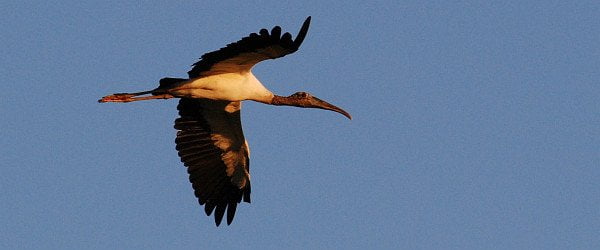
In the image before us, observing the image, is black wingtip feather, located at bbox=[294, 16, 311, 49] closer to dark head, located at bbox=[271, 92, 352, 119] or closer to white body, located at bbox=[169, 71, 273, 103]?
white body, located at bbox=[169, 71, 273, 103]

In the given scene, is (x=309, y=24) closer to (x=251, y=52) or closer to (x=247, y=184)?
(x=251, y=52)

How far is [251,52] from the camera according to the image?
54.0 ft

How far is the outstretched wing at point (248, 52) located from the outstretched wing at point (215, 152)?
1.61m

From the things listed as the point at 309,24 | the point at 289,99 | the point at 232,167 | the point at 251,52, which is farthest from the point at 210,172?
the point at 309,24

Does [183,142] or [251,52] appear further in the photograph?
[183,142]

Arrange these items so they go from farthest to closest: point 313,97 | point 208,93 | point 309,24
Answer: point 313,97, point 208,93, point 309,24

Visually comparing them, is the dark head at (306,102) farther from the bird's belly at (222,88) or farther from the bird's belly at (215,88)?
the bird's belly at (215,88)

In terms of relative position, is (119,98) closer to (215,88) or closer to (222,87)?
(215,88)

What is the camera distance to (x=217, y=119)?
63.0ft

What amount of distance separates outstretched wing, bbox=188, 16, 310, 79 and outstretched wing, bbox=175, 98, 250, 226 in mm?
1615

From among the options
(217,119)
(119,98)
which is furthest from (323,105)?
(119,98)

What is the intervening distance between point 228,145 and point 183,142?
2.60 ft

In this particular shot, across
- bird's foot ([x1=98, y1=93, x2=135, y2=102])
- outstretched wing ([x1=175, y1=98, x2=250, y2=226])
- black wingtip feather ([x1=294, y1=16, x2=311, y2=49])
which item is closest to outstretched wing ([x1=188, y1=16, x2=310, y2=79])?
black wingtip feather ([x1=294, y1=16, x2=311, y2=49])

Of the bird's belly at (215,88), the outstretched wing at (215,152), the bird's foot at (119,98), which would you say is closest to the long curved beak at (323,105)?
the outstretched wing at (215,152)
